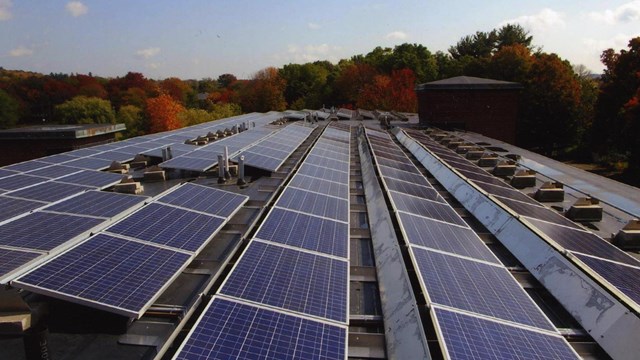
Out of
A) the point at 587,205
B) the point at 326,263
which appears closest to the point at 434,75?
the point at 587,205

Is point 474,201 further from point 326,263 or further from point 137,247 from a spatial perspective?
point 137,247

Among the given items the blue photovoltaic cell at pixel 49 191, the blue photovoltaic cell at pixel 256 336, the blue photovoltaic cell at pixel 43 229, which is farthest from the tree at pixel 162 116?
the blue photovoltaic cell at pixel 256 336

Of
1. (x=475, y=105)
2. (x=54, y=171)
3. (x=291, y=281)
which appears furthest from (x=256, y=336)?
(x=475, y=105)

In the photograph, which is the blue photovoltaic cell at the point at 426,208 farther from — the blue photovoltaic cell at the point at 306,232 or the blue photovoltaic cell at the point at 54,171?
the blue photovoltaic cell at the point at 54,171

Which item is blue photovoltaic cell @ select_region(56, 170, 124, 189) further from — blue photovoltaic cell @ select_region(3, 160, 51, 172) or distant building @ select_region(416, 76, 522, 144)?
distant building @ select_region(416, 76, 522, 144)

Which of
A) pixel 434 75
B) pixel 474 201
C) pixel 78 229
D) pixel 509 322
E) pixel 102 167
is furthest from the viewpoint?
A: pixel 434 75

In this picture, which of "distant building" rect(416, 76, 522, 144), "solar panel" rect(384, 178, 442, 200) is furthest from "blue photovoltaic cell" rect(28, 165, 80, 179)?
"distant building" rect(416, 76, 522, 144)

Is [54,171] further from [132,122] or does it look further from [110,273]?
[132,122]
